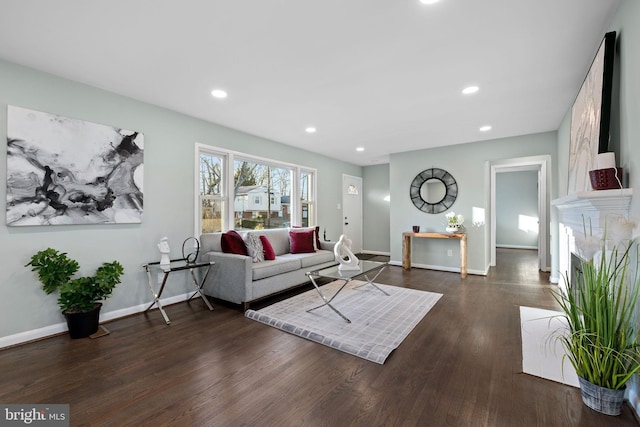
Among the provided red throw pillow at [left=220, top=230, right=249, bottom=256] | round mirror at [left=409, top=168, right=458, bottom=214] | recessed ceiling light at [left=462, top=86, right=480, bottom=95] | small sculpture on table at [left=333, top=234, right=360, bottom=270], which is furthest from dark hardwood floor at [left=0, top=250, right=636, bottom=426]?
round mirror at [left=409, top=168, right=458, bottom=214]

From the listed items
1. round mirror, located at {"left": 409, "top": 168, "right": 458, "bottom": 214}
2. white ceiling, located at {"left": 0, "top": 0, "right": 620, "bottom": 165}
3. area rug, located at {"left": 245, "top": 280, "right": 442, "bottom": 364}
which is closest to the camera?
white ceiling, located at {"left": 0, "top": 0, "right": 620, "bottom": 165}

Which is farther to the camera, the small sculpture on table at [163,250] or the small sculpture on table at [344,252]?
the small sculpture on table at [344,252]

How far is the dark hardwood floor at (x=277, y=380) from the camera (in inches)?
60.1

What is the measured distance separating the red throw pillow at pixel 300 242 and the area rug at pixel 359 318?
2.54ft

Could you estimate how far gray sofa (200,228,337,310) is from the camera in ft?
10.5

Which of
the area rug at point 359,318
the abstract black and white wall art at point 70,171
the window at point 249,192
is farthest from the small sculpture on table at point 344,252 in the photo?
the abstract black and white wall art at point 70,171

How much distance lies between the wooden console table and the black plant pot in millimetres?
4801

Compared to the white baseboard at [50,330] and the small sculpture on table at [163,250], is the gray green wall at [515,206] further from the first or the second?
the white baseboard at [50,330]

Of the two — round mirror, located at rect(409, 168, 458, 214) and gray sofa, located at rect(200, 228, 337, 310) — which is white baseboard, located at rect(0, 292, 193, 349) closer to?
gray sofa, located at rect(200, 228, 337, 310)

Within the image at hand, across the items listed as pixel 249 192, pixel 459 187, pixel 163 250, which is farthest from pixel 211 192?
pixel 459 187

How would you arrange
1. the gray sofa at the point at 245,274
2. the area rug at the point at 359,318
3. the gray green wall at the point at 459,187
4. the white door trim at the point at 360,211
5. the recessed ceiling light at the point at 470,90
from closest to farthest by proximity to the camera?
the area rug at the point at 359,318 < the recessed ceiling light at the point at 470,90 < the gray sofa at the point at 245,274 < the gray green wall at the point at 459,187 < the white door trim at the point at 360,211

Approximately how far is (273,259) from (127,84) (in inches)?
101

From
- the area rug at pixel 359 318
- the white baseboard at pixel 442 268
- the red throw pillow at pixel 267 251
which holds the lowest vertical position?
the area rug at pixel 359 318

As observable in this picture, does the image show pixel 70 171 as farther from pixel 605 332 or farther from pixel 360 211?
pixel 360 211
